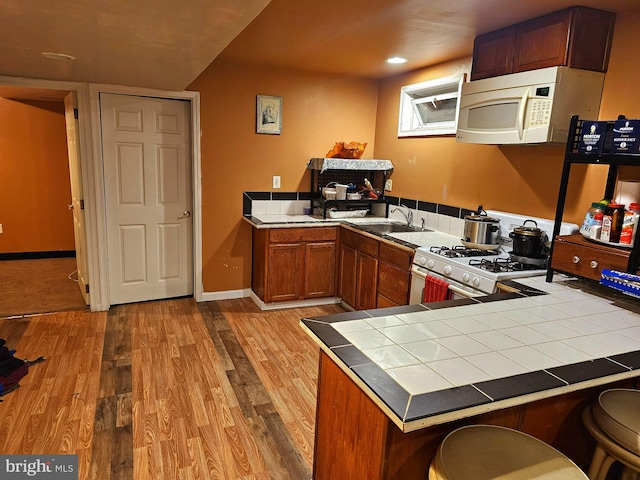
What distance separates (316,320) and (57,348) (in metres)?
2.49

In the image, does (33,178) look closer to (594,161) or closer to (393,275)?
(393,275)

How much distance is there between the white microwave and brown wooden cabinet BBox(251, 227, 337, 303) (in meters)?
1.80

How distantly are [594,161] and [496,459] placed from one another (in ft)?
5.09

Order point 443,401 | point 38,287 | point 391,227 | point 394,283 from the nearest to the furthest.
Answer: point 443,401 → point 394,283 → point 391,227 → point 38,287

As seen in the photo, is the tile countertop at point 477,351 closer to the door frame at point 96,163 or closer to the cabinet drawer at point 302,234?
the cabinet drawer at point 302,234

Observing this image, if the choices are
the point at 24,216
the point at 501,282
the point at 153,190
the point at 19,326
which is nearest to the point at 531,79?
the point at 501,282

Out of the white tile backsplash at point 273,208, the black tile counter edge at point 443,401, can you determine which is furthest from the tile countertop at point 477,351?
the white tile backsplash at point 273,208

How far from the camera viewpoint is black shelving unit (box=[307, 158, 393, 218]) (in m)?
4.23

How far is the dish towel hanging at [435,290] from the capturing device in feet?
8.93

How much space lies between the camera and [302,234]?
158 inches

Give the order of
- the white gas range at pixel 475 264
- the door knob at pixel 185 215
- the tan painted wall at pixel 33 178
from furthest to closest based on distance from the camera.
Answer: the tan painted wall at pixel 33 178 → the door knob at pixel 185 215 → the white gas range at pixel 475 264

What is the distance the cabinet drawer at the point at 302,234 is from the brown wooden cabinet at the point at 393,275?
2.33 feet

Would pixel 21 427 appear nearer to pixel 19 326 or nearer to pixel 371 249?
pixel 19 326

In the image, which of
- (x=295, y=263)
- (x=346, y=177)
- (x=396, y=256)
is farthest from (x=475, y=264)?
(x=346, y=177)
